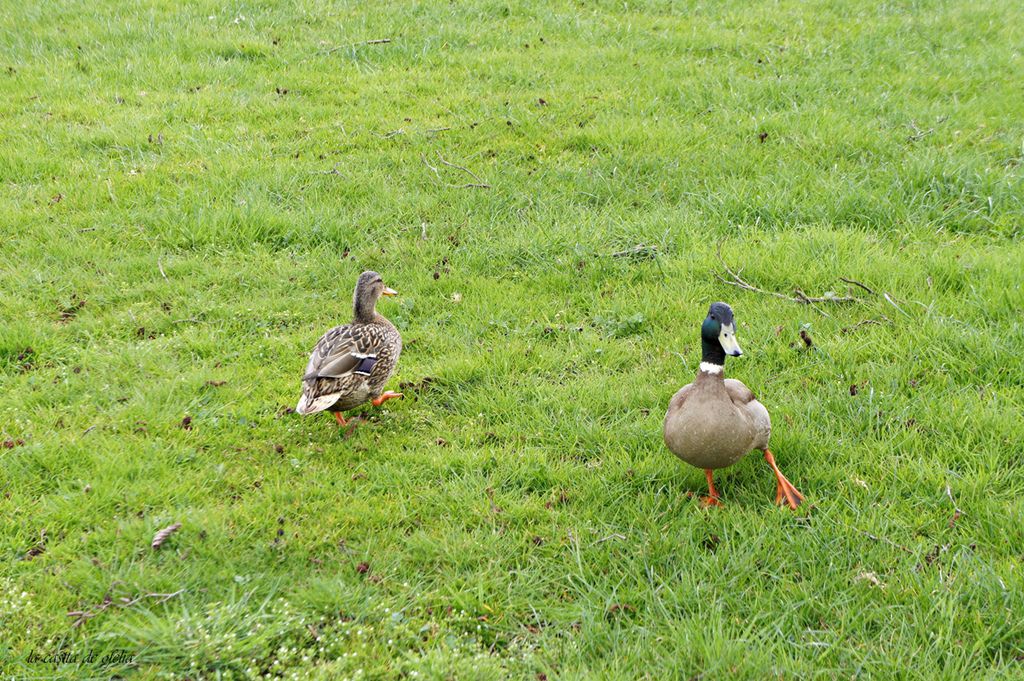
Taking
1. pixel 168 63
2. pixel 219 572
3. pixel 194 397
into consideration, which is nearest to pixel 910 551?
pixel 219 572

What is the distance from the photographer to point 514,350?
552cm

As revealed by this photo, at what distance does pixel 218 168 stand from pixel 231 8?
16.1 feet

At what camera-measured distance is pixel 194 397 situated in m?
5.21

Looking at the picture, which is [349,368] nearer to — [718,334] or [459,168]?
[718,334]

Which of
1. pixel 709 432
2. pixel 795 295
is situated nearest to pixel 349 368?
pixel 709 432

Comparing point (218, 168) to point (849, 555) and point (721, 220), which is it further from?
point (849, 555)

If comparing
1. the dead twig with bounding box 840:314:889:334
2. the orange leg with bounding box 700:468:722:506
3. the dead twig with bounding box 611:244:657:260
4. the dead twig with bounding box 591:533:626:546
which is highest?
the dead twig with bounding box 611:244:657:260

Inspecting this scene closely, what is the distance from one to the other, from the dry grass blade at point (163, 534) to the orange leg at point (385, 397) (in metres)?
1.39

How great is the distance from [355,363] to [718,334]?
206cm

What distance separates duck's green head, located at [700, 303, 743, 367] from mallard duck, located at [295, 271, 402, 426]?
6.38ft

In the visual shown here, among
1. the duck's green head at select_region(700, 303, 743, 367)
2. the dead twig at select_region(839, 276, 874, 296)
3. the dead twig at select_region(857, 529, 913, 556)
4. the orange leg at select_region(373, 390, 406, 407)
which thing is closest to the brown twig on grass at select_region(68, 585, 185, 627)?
the orange leg at select_region(373, 390, 406, 407)

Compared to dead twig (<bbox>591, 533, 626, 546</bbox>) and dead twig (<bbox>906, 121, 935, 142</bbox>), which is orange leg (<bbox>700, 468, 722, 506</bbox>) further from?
dead twig (<bbox>906, 121, 935, 142</bbox>)

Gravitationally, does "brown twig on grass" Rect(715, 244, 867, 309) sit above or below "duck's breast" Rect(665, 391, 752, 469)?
below

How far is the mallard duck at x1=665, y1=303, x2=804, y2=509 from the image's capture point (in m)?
3.89
